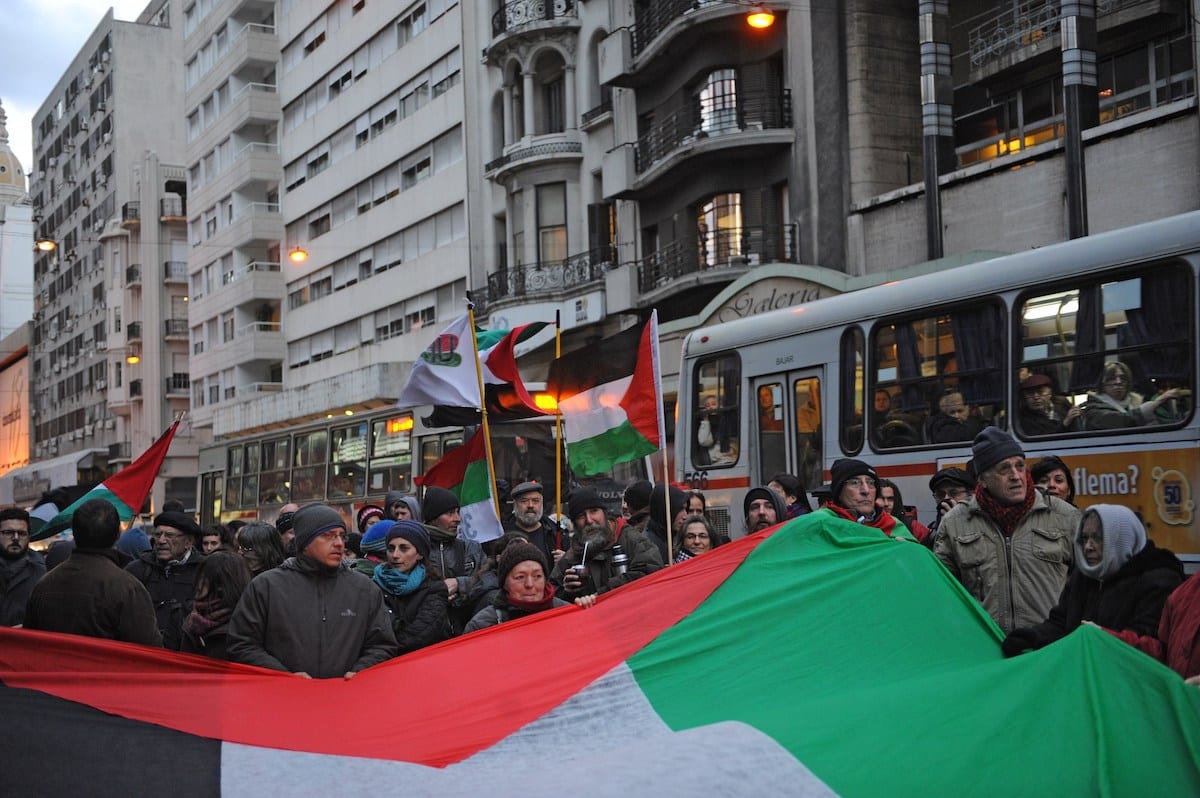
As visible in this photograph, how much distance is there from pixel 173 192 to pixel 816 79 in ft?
171

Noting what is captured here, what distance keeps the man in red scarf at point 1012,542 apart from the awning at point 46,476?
2696 inches

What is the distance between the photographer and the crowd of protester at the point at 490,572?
19.8ft

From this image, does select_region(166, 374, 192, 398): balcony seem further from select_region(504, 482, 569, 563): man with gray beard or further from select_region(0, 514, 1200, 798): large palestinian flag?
select_region(0, 514, 1200, 798): large palestinian flag

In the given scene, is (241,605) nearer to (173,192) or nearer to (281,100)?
(281,100)

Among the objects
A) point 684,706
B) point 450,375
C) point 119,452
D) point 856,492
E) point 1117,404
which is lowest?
point 684,706

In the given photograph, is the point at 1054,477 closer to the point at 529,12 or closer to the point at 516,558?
the point at 516,558

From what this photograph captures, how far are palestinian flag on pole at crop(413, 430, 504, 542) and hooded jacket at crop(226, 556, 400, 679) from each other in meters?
5.43

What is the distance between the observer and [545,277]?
118 ft

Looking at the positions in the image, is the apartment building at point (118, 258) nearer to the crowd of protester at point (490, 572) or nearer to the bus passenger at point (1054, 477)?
the crowd of protester at point (490, 572)

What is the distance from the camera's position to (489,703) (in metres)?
5.77

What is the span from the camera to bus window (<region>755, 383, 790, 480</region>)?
51.5ft

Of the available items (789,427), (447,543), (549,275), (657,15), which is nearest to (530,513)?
(447,543)

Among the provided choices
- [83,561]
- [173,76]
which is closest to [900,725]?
[83,561]

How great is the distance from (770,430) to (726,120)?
1504 centimetres
